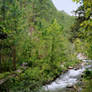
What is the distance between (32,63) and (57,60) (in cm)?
361

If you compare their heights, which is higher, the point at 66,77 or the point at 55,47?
the point at 55,47

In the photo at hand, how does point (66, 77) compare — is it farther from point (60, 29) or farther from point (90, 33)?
point (90, 33)

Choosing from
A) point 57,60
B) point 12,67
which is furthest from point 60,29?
point 12,67

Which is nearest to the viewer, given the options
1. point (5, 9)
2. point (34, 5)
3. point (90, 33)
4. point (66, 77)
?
point (90, 33)

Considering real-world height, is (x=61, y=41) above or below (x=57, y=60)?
above

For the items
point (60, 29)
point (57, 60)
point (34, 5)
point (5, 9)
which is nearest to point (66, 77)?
point (57, 60)

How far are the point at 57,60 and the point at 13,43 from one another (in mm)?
6317

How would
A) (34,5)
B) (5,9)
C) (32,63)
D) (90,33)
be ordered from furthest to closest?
(34,5)
(5,9)
(32,63)
(90,33)

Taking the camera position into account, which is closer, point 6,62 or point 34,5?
point 6,62

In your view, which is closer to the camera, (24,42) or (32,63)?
(32,63)

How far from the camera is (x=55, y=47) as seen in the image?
17.8 metres


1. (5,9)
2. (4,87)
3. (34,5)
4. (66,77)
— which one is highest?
(34,5)

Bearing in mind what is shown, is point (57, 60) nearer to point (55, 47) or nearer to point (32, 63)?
point (55, 47)

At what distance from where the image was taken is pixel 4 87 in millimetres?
9984
